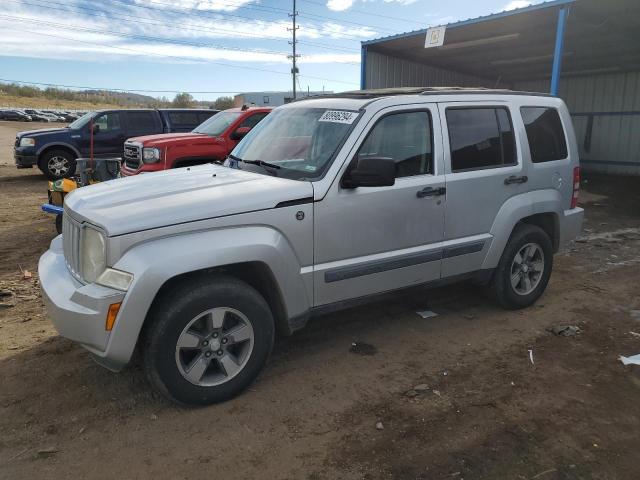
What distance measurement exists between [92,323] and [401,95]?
109 inches

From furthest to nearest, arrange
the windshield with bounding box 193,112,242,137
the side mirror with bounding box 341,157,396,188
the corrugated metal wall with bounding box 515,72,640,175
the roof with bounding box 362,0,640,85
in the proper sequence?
the corrugated metal wall with bounding box 515,72,640,175, the roof with bounding box 362,0,640,85, the windshield with bounding box 193,112,242,137, the side mirror with bounding box 341,157,396,188

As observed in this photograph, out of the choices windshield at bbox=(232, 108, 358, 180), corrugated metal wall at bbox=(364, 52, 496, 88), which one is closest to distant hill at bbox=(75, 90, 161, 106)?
corrugated metal wall at bbox=(364, 52, 496, 88)

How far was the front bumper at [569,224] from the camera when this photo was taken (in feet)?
16.5

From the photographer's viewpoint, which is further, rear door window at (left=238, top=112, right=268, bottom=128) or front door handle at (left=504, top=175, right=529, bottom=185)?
rear door window at (left=238, top=112, right=268, bottom=128)

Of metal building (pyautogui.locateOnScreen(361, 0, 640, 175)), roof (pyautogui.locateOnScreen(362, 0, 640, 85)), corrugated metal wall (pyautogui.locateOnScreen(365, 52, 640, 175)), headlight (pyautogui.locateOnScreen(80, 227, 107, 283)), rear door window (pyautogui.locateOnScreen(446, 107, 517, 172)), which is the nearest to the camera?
headlight (pyautogui.locateOnScreen(80, 227, 107, 283))

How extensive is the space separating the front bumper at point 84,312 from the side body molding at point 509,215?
10.2 feet

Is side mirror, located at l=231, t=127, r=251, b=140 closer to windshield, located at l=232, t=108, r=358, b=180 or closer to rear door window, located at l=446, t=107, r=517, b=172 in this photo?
windshield, located at l=232, t=108, r=358, b=180

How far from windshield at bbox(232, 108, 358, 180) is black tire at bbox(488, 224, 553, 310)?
202 cm

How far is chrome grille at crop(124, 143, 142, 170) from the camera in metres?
8.53

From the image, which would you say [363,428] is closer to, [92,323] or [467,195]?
[92,323]

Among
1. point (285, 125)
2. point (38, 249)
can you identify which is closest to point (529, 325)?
point (285, 125)

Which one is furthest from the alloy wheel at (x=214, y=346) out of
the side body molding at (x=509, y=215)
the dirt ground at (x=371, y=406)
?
the side body molding at (x=509, y=215)

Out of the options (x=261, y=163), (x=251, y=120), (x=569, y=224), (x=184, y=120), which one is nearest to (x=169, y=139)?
(x=251, y=120)

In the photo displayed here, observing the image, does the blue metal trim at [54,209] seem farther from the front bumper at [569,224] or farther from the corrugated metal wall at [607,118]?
the corrugated metal wall at [607,118]
